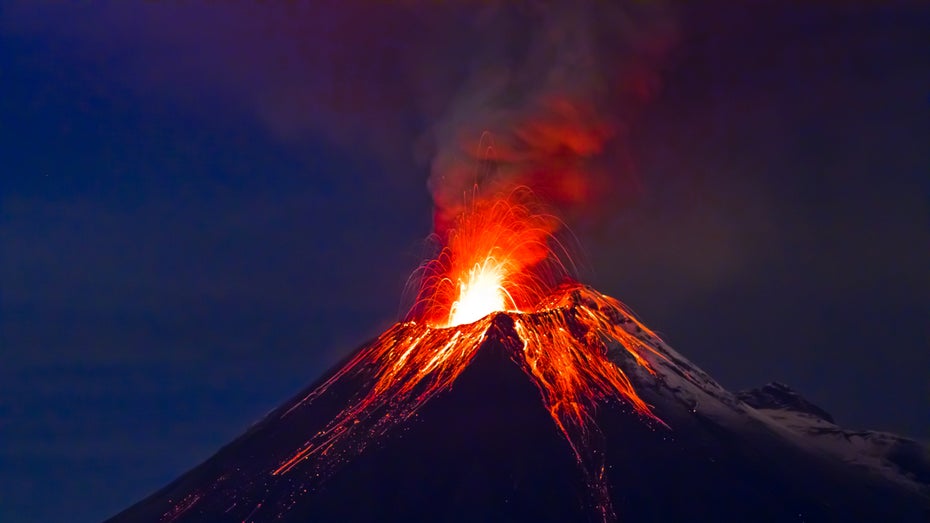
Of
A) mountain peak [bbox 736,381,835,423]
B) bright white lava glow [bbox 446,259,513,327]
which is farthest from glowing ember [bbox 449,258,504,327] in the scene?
mountain peak [bbox 736,381,835,423]

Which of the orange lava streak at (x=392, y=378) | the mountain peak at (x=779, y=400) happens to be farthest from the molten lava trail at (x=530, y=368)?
the mountain peak at (x=779, y=400)

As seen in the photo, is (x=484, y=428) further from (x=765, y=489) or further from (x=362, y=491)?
(x=765, y=489)

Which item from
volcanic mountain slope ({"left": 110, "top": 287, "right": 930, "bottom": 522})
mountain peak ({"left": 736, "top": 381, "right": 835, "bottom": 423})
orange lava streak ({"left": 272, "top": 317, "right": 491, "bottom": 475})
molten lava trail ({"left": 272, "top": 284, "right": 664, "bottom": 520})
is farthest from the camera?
mountain peak ({"left": 736, "top": 381, "right": 835, "bottom": 423})

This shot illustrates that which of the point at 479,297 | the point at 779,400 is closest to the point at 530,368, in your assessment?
the point at 479,297

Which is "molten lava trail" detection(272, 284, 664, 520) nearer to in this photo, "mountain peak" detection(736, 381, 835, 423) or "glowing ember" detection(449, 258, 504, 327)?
"glowing ember" detection(449, 258, 504, 327)

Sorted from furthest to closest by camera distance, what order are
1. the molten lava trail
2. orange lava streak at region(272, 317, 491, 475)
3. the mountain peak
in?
the mountain peak
orange lava streak at region(272, 317, 491, 475)
the molten lava trail

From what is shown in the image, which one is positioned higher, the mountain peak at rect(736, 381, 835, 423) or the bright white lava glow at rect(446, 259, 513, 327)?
the bright white lava glow at rect(446, 259, 513, 327)
